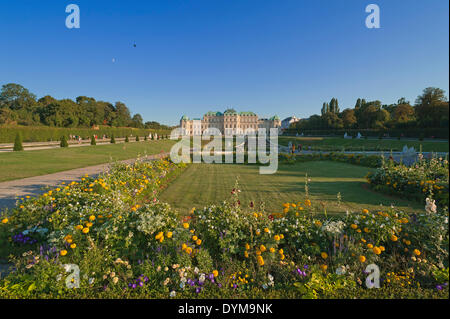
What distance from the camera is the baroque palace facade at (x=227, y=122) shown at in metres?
97.1

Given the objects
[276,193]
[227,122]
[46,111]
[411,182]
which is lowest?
[276,193]

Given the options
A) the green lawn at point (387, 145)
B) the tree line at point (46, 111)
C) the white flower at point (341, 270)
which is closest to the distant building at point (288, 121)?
the tree line at point (46, 111)

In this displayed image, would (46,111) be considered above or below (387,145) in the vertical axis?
above

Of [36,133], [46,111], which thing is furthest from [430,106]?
[46,111]

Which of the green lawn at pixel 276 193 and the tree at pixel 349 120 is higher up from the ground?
the tree at pixel 349 120

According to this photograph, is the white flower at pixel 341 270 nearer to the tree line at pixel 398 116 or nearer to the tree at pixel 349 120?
the tree line at pixel 398 116

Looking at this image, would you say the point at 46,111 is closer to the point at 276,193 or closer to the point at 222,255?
the point at 276,193

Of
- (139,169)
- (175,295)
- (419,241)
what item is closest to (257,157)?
(139,169)

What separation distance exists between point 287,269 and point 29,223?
3.80 m

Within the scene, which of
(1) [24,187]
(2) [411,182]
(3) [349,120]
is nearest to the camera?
(2) [411,182]

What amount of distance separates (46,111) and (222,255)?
188 ft

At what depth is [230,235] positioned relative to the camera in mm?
2639

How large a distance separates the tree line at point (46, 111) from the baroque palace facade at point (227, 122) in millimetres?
35187

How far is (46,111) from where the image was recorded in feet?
145
